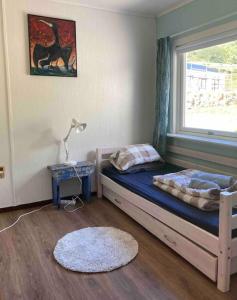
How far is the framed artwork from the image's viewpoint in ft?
10.1

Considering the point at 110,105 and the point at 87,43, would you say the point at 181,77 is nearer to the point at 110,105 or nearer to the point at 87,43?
the point at 110,105

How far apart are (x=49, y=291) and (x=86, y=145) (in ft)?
6.52

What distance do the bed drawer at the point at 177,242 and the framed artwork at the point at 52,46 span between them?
171cm

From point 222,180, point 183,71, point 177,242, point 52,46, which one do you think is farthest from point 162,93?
point 177,242

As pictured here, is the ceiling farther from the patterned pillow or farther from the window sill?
the patterned pillow

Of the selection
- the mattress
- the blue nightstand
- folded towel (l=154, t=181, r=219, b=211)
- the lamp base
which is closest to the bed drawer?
the mattress

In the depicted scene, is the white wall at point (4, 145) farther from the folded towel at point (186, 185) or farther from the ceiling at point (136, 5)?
the folded towel at point (186, 185)

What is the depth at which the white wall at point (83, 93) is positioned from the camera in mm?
3074

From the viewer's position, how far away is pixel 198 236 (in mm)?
1947

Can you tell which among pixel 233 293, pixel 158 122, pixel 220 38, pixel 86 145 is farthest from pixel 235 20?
pixel 233 293

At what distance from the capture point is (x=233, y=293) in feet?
5.91

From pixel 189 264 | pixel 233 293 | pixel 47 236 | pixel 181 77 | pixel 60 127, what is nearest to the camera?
pixel 233 293

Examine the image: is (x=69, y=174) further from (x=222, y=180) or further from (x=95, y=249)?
(x=222, y=180)

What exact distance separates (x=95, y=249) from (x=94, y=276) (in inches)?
13.2
